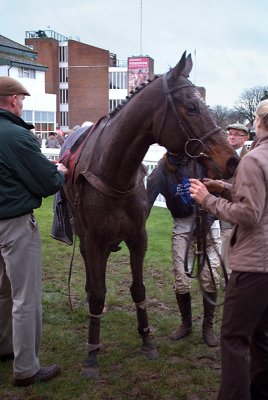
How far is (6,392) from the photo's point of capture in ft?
11.2

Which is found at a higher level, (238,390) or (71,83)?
(71,83)

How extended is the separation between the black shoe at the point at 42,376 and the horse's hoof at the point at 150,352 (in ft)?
2.57

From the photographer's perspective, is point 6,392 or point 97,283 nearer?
point 6,392

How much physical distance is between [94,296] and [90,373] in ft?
2.00

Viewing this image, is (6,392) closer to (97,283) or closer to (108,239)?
(97,283)

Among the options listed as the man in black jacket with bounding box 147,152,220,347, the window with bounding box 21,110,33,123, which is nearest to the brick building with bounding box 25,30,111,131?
the window with bounding box 21,110,33,123

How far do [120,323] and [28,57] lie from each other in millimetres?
44352

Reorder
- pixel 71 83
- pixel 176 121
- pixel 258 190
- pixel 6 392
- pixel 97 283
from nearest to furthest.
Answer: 1. pixel 258 190
2. pixel 176 121
3. pixel 6 392
4. pixel 97 283
5. pixel 71 83

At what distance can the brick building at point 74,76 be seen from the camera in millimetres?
62094

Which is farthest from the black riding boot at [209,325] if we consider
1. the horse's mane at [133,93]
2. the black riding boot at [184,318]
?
the horse's mane at [133,93]

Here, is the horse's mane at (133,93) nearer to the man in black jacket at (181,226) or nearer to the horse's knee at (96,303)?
the man in black jacket at (181,226)

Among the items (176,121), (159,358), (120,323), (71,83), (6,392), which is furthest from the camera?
(71,83)

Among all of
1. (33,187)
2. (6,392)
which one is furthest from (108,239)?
(6,392)

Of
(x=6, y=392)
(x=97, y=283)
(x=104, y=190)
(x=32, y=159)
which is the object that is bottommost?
(x=6, y=392)
